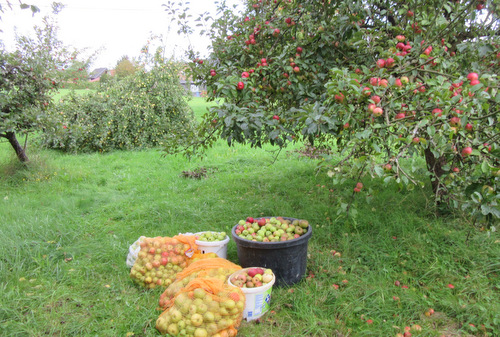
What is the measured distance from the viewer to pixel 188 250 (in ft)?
10.3

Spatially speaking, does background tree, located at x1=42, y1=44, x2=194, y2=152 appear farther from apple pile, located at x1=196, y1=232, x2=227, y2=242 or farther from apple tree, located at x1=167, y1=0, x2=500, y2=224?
apple pile, located at x1=196, y1=232, x2=227, y2=242

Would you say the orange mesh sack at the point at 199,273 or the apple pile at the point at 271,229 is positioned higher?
the apple pile at the point at 271,229

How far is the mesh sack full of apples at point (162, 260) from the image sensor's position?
9.62ft

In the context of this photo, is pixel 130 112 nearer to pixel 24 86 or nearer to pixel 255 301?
pixel 24 86

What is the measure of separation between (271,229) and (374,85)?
1.51 meters

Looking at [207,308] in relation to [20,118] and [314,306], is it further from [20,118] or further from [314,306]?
[20,118]

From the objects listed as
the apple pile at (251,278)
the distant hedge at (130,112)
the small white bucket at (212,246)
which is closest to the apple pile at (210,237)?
the small white bucket at (212,246)

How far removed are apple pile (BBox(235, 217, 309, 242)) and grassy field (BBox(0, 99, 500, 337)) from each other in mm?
418

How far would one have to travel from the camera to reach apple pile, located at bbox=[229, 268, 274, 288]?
8.46ft

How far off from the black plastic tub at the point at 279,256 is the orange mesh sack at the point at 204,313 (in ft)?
1.73

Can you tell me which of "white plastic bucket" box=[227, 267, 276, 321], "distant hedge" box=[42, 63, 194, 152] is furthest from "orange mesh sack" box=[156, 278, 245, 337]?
"distant hedge" box=[42, 63, 194, 152]

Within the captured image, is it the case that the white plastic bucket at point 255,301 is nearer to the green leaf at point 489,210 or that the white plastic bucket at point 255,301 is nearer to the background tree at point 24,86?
the green leaf at point 489,210

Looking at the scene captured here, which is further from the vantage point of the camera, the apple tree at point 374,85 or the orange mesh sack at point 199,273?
the orange mesh sack at point 199,273

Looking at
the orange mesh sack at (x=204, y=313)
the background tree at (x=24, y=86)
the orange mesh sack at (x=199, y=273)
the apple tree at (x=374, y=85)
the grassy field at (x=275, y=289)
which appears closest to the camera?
the apple tree at (x=374, y=85)
